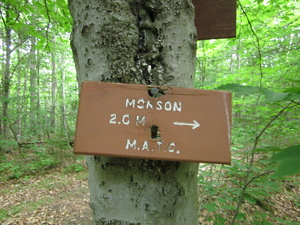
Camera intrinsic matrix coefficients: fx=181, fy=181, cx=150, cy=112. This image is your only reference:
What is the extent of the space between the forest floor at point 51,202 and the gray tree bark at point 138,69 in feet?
8.19

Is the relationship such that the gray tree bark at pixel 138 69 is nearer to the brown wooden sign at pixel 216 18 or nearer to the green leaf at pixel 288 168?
the green leaf at pixel 288 168

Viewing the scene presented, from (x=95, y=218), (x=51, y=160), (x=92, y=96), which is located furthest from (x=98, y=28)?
(x=51, y=160)

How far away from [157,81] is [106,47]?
21cm

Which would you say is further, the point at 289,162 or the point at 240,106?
the point at 240,106

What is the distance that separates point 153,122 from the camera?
589 mm

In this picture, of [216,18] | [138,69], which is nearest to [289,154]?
[138,69]

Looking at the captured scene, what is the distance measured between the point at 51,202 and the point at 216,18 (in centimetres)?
408

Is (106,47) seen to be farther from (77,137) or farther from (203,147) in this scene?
(203,147)

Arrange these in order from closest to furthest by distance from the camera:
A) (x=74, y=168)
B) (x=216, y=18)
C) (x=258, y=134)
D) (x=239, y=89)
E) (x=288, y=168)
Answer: (x=288, y=168)
(x=239, y=89)
(x=216, y=18)
(x=258, y=134)
(x=74, y=168)

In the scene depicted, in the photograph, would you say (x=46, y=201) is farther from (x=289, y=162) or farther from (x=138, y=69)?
(x=289, y=162)

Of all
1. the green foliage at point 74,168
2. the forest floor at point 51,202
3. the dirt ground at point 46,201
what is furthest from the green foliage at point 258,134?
the green foliage at point 74,168

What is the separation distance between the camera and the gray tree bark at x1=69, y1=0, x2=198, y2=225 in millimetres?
571

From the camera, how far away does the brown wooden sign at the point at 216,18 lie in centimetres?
103

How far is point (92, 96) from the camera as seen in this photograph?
1.93 feet
